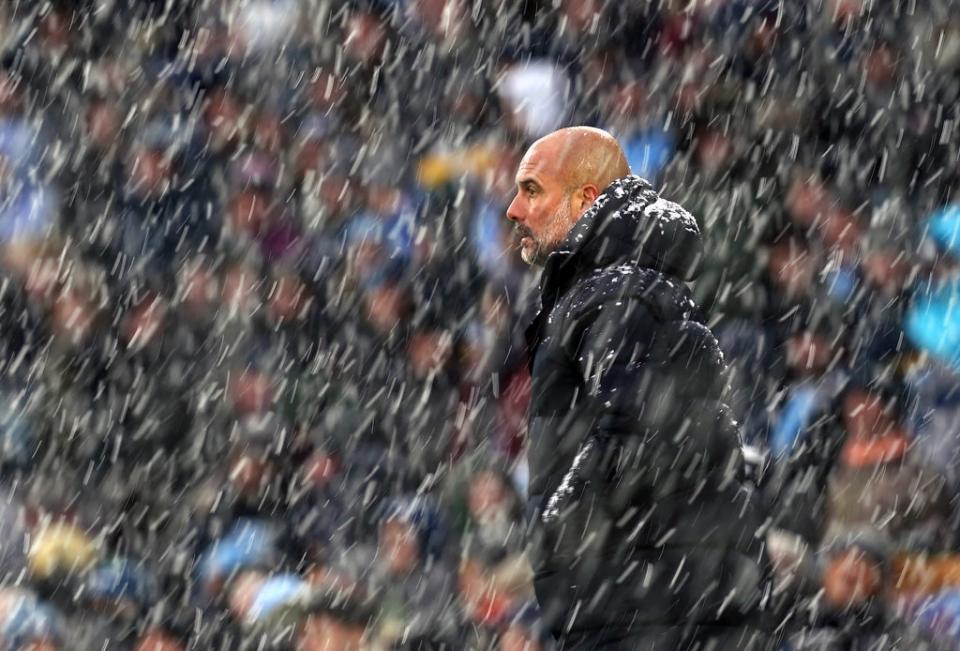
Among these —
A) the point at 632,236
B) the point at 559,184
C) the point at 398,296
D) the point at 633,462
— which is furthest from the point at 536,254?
the point at 398,296

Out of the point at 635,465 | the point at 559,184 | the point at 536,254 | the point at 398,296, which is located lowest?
the point at 398,296

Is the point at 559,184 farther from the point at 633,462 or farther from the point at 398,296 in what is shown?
the point at 398,296

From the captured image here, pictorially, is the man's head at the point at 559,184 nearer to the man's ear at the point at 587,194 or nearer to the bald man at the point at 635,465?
the man's ear at the point at 587,194

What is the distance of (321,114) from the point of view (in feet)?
20.0

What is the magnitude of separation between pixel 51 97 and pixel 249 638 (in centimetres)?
232

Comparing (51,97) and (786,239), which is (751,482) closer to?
(786,239)

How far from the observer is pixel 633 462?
2.92 meters

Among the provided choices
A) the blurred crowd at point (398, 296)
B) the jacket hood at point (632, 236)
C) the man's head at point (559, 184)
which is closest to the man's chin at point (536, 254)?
the man's head at point (559, 184)

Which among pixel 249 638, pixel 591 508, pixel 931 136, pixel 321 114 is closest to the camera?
pixel 591 508

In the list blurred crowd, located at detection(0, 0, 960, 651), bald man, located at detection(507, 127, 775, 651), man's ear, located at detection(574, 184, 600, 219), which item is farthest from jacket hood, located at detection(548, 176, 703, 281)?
blurred crowd, located at detection(0, 0, 960, 651)

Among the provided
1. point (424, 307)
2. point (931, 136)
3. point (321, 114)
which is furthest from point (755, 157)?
point (321, 114)

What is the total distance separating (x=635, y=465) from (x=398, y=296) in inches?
108

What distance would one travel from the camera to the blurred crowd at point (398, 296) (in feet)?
15.7

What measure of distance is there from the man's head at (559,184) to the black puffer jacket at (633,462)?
161 millimetres
